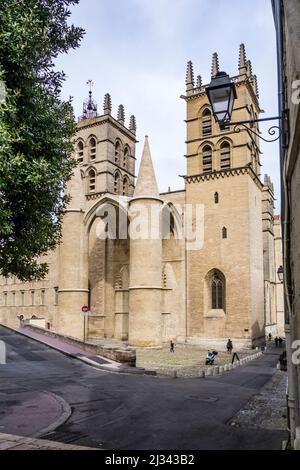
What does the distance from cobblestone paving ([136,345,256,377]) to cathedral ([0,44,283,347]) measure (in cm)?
160

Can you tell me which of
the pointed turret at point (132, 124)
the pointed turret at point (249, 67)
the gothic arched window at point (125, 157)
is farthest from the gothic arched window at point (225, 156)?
the pointed turret at point (132, 124)

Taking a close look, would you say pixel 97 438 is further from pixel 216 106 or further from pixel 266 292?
pixel 266 292

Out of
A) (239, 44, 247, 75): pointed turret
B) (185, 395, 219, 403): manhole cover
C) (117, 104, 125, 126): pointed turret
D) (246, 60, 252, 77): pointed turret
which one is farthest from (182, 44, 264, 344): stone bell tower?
(185, 395, 219, 403): manhole cover

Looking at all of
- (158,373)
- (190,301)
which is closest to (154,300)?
(190,301)

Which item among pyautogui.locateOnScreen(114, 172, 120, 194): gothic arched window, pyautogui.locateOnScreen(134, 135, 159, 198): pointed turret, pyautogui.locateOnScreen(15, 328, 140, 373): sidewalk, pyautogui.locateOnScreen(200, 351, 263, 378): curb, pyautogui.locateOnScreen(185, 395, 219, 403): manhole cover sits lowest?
pyautogui.locateOnScreen(200, 351, 263, 378): curb

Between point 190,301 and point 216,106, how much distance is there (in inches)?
1030

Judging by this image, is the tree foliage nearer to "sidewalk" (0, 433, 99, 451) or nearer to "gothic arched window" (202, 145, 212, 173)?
"sidewalk" (0, 433, 99, 451)

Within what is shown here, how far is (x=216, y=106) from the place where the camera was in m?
5.71

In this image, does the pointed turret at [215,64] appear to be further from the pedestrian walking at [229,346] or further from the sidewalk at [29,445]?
the sidewalk at [29,445]

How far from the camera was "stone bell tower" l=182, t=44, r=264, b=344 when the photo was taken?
29109 mm

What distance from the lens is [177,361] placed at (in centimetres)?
2144

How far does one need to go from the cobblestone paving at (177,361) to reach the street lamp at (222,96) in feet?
42.1

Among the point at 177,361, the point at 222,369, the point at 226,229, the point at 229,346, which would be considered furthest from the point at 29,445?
the point at 226,229

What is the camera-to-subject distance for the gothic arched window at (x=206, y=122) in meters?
33.8
